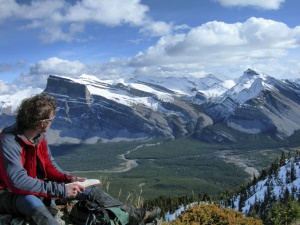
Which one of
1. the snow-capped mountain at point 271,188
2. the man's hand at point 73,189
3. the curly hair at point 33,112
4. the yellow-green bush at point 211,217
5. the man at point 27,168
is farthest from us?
the snow-capped mountain at point 271,188

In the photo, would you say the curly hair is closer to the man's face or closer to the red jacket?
the man's face

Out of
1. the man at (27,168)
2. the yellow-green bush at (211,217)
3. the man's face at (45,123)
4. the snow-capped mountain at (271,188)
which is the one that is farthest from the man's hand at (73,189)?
the snow-capped mountain at (271,188)

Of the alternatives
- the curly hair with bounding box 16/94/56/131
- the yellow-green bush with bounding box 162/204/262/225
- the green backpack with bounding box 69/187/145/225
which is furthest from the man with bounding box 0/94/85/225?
the yellow-green bush with bounding box 162/204/262/225

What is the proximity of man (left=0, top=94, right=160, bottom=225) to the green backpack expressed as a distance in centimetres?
22

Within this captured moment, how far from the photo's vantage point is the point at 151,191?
639 ft

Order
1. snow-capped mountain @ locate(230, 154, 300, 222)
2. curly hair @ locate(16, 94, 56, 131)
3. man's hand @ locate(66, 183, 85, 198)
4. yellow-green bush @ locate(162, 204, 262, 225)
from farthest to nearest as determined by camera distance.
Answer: snow-capped mountain @ locate(230, 154, 300, 222) < yellow-green bush @ locate(162, 204, 262, 225) < man's hand @ locate(66, 183, 85, 198) < curly hair @ locate(16, 94, 56, 131)

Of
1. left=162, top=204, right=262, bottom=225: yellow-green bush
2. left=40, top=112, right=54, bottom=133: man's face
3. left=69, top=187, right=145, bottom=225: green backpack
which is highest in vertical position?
left=40, top=112, right=54, bottom=133: man's face

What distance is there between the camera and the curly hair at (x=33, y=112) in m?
7.18

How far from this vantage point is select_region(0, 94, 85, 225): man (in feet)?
22.6

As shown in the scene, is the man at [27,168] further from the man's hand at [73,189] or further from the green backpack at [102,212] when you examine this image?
the green backpack at [102,212]

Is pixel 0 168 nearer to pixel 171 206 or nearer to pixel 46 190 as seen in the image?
pixel 46 190

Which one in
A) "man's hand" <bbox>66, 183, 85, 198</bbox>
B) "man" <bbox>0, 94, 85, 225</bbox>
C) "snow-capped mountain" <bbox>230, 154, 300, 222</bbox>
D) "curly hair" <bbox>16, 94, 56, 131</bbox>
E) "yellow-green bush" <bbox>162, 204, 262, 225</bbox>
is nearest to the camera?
"man" <bbox>0, 94, 85, 225</bbox>

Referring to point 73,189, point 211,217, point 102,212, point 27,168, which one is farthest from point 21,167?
point 211,217

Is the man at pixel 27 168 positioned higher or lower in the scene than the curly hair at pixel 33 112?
lower
